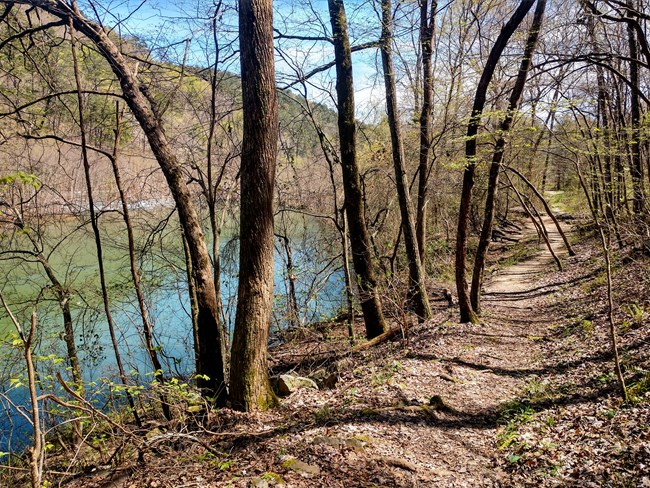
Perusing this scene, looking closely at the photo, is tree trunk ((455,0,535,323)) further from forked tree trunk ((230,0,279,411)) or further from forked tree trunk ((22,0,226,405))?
forked tree trunk ((22,0,226,405))

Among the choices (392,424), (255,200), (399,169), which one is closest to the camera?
(392,424)

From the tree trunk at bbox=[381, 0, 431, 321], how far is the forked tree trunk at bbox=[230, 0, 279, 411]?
4193 millimetres

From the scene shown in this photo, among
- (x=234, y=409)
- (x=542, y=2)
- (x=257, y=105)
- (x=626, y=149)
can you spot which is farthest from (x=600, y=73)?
(x=234, y=409)

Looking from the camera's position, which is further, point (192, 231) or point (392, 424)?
point (192, 231)

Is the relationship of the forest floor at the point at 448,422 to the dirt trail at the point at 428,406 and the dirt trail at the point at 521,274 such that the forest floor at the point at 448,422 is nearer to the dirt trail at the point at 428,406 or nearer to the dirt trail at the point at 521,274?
the dirt trail at the point at 428,406

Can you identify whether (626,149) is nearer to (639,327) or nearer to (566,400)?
(639,327)

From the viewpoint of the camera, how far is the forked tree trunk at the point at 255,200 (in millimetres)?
4879

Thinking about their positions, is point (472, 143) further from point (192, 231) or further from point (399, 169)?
point (192, 231)

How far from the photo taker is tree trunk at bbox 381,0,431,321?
848cm

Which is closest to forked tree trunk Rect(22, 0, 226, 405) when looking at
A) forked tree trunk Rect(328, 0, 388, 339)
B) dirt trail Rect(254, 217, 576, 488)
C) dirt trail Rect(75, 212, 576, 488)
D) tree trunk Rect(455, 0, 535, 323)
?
dirt trail Rect(75, 212, 576, 488)

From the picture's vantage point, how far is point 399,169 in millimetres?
9023

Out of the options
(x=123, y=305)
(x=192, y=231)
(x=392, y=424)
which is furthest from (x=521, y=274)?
(x=123, y=305)

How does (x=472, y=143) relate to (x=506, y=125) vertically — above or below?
below

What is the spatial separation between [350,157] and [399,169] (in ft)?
4.53
